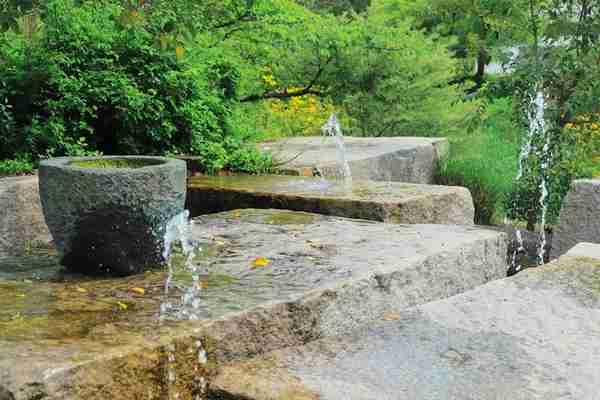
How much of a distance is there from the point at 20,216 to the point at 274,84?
529 centimetres

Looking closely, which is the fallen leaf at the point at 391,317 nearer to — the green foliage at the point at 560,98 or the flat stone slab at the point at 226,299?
the flat stone slab at the point at 226,299

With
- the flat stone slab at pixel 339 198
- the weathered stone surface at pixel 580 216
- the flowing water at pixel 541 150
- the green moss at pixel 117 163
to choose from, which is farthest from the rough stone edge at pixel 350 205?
the flowing water at pixel 541 150

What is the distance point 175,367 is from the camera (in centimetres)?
207

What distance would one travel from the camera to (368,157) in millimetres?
5977

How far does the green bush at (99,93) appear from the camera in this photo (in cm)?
455

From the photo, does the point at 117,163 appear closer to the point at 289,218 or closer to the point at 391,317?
the point at 289,218

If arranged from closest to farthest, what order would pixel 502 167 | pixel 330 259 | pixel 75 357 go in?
1. pixel 75 357
2. pixel 330 259
3. pixel 502 167

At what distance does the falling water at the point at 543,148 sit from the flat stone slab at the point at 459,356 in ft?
11.5

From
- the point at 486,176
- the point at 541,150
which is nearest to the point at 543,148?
the point at 541,150

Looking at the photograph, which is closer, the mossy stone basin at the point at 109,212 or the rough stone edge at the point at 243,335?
the rough stone edge at the point at 243,335

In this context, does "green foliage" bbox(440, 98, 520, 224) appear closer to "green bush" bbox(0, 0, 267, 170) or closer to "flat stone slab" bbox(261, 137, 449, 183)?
"flat stone slab" bbox(261, 137, 449, 183)

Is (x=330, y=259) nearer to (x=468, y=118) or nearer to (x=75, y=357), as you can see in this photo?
(x=75, y=357)

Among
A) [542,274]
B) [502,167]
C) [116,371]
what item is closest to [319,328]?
[116,371]

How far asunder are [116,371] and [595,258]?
83.6 inches
